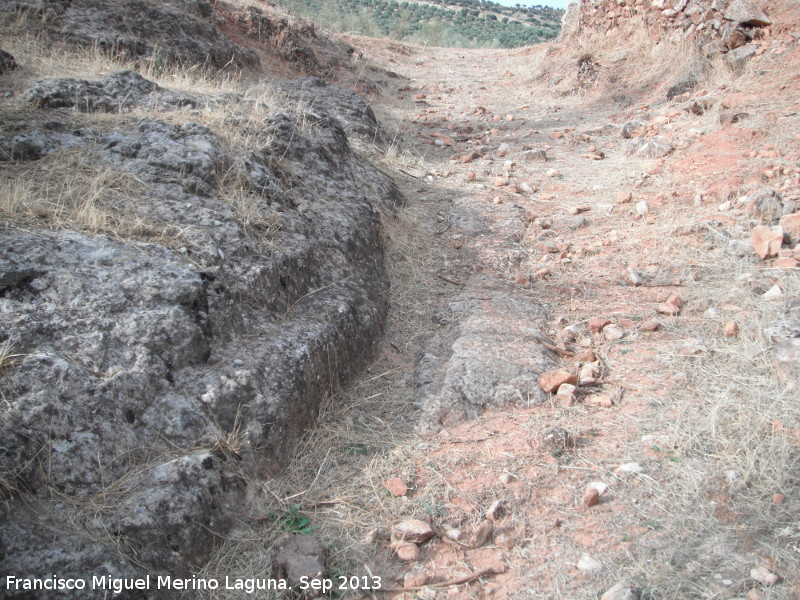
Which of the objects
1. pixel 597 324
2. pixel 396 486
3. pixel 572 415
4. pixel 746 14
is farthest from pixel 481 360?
pixel 746 14

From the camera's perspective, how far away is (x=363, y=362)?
2863 millimetres

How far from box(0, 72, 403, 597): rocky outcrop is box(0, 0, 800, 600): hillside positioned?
0.01 metres

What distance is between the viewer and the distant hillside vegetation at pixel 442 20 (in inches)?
620

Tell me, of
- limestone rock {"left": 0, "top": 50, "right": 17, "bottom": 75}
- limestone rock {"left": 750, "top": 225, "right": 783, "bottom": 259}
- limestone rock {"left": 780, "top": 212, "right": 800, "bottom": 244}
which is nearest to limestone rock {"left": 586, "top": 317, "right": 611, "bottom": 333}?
limestone rock {"left": 750, "top": 225, "right": 783, "bottom": 259}

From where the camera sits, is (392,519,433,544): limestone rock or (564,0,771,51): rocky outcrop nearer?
(392,519,433,544): limestone rock

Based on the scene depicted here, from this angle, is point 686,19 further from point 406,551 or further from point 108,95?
point 406,551

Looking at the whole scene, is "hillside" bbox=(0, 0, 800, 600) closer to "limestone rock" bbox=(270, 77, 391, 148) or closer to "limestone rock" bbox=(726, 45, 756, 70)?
"limestone rock" bbox=(270, 77, 391, 148)

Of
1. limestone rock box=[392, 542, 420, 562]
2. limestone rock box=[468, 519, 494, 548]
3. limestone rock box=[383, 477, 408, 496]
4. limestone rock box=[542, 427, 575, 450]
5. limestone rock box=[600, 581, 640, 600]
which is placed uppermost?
limestone rock box=[542, 427, 575, 450]

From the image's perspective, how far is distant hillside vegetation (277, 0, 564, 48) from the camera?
15.7 m

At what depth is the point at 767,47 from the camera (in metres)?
6.00

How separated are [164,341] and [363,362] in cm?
101

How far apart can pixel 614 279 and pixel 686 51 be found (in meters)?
Answer: 4.85

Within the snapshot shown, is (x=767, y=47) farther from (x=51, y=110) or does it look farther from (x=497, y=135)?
(x=51, y=110)

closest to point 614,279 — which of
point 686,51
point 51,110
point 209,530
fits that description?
point 209,530
